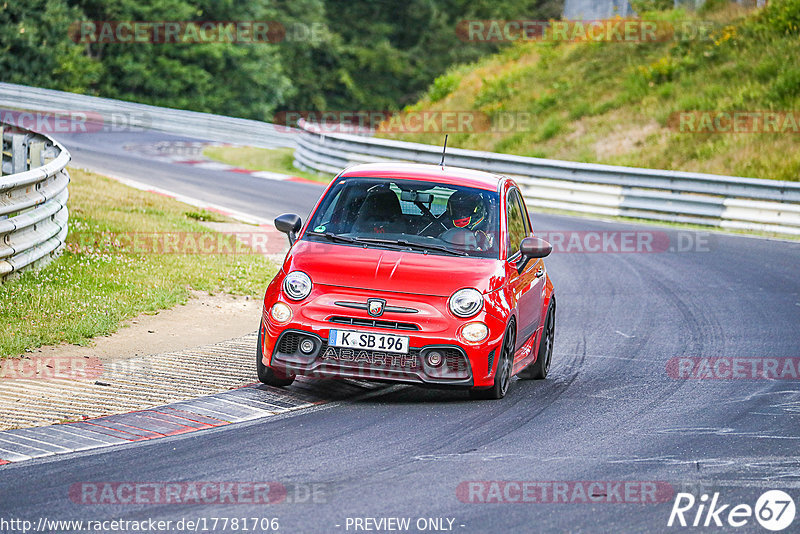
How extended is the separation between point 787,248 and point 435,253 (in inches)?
487

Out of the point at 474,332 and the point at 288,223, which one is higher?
the point at 288,223

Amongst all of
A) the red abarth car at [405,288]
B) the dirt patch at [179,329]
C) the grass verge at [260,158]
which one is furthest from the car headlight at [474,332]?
the grass verge at [260,158]

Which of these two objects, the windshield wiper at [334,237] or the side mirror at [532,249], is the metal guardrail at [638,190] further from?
the windshield wiper at [334,237]

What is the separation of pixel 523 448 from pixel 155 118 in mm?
32676

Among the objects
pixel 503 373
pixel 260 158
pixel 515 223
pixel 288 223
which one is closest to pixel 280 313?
pixel 288 223

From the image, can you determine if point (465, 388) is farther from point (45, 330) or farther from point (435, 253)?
point (45, 330)

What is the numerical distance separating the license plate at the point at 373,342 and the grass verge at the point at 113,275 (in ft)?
10.0

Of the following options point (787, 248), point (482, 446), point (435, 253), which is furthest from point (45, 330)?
point (787, 248)

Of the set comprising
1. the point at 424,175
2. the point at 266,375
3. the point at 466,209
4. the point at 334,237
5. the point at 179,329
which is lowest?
the point at 179,329

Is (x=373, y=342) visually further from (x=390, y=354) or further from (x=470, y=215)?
(x=470, y=215)

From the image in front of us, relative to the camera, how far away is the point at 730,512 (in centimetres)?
585

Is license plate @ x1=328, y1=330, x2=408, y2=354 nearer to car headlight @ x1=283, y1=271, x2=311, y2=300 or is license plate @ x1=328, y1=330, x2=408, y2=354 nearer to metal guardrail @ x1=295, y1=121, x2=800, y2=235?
car headlight @ x1=283, y1=271, x2=311, y2=300

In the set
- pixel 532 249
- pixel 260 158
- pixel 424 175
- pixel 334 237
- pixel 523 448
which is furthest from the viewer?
pixel 260 158

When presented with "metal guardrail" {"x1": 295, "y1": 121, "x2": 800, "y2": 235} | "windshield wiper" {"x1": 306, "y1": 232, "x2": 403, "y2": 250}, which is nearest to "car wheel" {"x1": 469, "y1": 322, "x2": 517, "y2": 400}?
"windshield wiper" {"x1": 306, "y1": 232, "x2": 403, "y2": 250}
